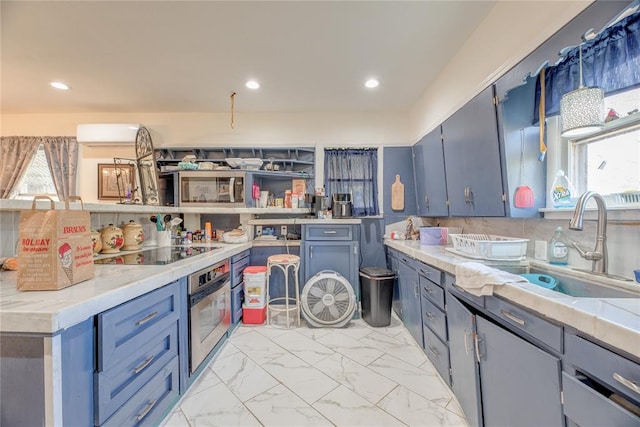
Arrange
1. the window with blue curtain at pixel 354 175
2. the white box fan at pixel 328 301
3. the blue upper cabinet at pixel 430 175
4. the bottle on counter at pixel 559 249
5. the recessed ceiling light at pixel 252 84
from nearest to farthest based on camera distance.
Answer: the bottle on counter at pixel 559 249 < the blue upper cabinet at pixel 430 175 < the white box fan at pixel 328 301 < the recessed ceiling light at pixel 252 84 < the window with blue curtain at pixel 354 175

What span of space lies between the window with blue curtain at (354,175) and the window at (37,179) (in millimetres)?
3691

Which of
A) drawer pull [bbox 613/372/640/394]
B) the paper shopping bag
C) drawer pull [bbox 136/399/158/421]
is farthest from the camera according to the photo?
drawer pull [bbox 136/399/158/421]

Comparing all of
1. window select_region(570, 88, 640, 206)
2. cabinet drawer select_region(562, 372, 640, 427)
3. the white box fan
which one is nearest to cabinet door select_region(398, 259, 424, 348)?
the white box fan

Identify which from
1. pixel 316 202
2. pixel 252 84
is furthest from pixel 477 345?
pixel 252 84

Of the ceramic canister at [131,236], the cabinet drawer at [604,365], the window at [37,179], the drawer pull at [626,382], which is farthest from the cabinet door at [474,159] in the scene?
the window at [37,179]

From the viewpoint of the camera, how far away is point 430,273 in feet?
6.16

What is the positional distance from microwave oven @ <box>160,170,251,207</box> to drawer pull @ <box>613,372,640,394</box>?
3.02 m

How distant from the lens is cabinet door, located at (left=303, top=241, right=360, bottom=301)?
289 cm

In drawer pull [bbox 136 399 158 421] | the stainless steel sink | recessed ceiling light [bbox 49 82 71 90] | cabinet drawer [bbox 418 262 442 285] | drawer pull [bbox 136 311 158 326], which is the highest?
recessed ceiling light [bbox 49 82 71 90]

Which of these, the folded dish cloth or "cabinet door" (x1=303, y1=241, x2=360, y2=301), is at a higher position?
the folded dish cloth

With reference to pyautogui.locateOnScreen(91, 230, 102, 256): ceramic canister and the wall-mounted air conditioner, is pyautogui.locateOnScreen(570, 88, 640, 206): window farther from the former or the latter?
the wall-mounted air conditioner

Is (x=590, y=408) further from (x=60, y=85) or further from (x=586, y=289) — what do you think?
(x=60, y=85)

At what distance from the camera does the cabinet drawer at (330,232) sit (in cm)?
292

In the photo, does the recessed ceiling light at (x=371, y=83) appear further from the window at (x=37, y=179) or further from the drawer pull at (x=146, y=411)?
the window at (x=37, y=179)
